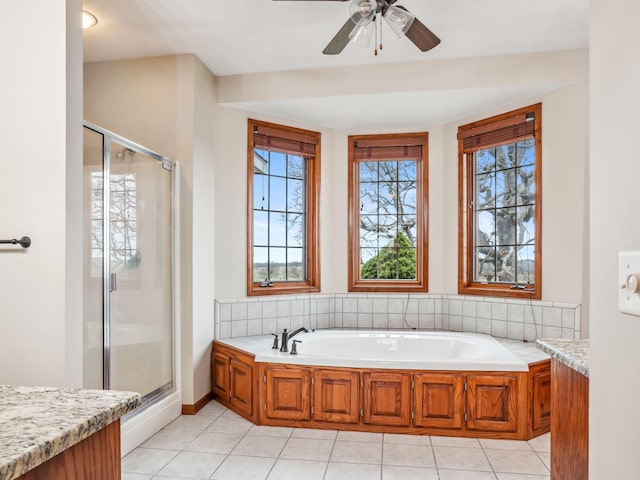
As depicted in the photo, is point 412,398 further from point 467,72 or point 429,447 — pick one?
point 467,72

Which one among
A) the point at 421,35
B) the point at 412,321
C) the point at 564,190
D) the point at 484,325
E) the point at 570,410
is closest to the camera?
the point at 570,410

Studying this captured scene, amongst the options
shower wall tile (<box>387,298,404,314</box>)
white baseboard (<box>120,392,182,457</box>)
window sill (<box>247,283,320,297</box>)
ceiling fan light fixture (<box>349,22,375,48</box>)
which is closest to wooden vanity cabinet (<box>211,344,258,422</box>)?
white baseboard (<box>120,392,182,457</box>)

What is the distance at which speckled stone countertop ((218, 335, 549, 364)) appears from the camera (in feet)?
10.3

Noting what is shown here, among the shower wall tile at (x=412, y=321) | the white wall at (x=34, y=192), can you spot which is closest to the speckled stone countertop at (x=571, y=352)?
the white wall at (x=34, y=192)

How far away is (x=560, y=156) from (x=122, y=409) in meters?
3.60

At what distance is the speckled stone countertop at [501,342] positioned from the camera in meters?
3.14

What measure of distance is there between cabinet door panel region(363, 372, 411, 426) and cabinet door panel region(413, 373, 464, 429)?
7 centimetres

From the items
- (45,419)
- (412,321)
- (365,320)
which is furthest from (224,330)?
(45,419)

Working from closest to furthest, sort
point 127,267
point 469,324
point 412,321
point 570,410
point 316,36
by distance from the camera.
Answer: point 570,410 → point 127,267 → point 316,36 → point 469,324 → point 412,321

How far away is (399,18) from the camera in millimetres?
2467

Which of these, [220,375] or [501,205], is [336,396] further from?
[501,205]

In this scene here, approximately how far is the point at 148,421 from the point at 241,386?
2.26ft

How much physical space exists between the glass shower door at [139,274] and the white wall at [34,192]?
79 centimetres

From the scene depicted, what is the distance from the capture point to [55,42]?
1.90 meters
